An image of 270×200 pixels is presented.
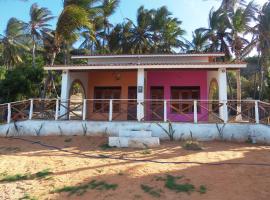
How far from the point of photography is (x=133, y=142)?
11.9 m

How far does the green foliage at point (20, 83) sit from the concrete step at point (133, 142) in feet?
41.0

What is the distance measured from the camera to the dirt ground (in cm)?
730

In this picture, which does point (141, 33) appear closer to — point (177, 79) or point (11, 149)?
point (177, 79)

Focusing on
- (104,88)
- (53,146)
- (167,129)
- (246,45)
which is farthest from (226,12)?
(53,146)

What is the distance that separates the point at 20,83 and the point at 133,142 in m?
13.2

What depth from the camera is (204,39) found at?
3344 centimetres

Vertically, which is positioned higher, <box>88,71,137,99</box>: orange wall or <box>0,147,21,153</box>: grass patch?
<box>88,71,137,99</box>: orange wall

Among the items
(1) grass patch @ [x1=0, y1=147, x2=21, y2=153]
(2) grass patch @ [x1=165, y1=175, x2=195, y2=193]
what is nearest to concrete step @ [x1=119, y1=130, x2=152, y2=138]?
(1) grass patch @ [x1=0, y1=147, x2=21, y2=153]

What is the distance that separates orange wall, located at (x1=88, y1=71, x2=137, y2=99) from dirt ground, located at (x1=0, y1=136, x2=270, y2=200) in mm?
6175

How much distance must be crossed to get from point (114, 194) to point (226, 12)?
2546cm

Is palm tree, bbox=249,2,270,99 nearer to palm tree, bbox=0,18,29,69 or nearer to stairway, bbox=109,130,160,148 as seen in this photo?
stairway, bbox=109,130,160,148

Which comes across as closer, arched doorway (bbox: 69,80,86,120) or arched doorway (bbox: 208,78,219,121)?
arched doorway (bbox: 208,78,219,121)

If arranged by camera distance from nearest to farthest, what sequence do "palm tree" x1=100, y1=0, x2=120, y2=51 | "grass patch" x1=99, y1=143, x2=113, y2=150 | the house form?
1. "grass patch" x1=99, y1=143, x2=113, y2=150
2. the house
3. "palm tree" x1=100, y1=0, x2=120, y2=51

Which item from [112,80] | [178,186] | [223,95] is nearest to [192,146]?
[223,95]
